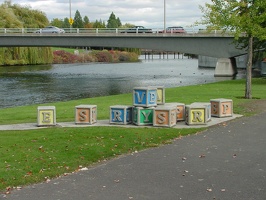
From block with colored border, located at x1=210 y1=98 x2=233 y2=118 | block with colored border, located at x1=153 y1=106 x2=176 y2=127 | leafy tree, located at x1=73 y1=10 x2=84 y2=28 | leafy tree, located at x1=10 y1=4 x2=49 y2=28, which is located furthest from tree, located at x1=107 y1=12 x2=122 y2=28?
block with colored border, located at x1=153 y1=106 x2=176 y2=127

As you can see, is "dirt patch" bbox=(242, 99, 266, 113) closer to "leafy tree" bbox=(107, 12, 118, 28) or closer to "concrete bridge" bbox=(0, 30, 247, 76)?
"concrete bridge" bbox=(0, 30, 247, 76)

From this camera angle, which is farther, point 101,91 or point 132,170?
point 101,91

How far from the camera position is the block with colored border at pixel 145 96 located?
48.3 feet

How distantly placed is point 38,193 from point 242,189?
3689 millimetres

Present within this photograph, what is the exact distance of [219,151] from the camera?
37.6 ft

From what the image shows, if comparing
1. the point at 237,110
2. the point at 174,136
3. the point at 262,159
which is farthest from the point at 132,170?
the point at 237,110

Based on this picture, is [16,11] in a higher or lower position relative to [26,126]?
higher

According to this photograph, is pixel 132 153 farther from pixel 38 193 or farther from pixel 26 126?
pixel 26 126

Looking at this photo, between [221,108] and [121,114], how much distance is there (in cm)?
411

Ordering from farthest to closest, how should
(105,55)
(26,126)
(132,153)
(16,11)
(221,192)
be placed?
1. (105,55)
2. (16,11)
3. (26,126)
4. (132,153)
5. (221,192)

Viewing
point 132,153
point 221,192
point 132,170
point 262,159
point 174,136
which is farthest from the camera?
point 174,136

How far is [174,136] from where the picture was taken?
530 inches

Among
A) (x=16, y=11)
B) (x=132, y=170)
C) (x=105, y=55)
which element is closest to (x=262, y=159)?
(x=132, y=170)

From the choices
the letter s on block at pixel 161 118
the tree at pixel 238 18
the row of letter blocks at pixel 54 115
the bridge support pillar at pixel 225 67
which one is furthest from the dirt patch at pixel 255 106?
the bridge support pillar at pixel 225 67
